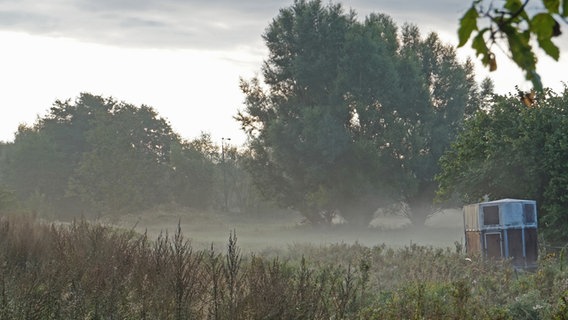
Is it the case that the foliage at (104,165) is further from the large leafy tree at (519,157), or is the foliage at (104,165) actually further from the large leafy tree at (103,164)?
the large leafy tree at (519,157)

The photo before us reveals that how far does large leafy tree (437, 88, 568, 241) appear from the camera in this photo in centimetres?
2747

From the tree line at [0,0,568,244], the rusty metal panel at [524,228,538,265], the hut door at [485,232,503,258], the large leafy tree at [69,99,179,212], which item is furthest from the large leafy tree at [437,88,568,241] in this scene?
the large leafy tree at [69,99,179,212]

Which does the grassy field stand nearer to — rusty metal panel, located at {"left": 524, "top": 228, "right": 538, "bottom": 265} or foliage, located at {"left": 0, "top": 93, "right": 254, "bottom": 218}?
foliage, located at {"left": 0, "top": 93, "right": 254, "bottom": 218}

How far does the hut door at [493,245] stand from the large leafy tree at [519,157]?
322 centimetres

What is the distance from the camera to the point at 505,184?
29.0 metres

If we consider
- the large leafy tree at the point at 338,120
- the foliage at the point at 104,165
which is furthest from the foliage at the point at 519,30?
the foliage at the point at 104,165

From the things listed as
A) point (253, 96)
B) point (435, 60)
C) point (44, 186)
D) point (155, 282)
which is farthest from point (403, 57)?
point (155, 282)

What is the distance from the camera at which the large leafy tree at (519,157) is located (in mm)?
27469

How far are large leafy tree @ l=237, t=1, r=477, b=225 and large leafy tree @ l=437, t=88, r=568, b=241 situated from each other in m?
17.6

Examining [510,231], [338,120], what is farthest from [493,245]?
[338,120]

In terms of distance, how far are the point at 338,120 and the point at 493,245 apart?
87.9ft

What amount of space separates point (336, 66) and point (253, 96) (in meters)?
6.32

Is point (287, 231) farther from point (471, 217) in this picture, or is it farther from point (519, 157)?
point (471, 217)

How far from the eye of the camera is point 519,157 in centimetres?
2848
